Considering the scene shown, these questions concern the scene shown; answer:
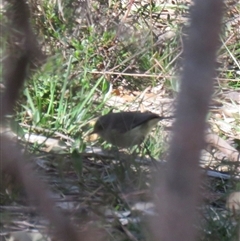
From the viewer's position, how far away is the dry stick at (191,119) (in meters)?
0.76

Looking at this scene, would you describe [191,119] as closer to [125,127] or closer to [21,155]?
[21,155]

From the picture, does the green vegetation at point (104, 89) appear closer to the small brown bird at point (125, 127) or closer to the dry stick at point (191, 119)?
the small brown bird at point (125, 127)

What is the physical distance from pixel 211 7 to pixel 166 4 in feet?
18.0

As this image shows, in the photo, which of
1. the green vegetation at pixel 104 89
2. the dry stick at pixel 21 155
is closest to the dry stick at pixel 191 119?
the dry stick at pixel 21 155

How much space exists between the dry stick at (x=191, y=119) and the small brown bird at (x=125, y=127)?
9.55ft

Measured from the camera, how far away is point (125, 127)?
3.91 metres

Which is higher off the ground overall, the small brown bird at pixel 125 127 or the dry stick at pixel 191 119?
the dry stick at pixel 191 119

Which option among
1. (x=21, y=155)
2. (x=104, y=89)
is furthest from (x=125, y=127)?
(x=21, y=155)

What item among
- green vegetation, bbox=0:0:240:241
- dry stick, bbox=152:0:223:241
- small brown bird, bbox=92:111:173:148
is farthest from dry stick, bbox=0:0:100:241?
small brown bird, bbox=92:111:173:148

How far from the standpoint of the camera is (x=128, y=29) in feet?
17.7

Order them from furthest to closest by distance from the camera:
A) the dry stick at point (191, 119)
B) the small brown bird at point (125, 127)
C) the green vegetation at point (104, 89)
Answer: the small brown bird at point (125, 127) < the green vegetation at point (104, 89) < the dry stick at point (191, 119)

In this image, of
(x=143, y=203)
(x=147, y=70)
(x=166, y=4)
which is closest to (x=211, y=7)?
(x=143, y=203)

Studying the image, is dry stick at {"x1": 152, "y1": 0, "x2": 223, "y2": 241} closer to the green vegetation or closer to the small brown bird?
the green vegetation

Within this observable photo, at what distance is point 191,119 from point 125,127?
314 centimetres
